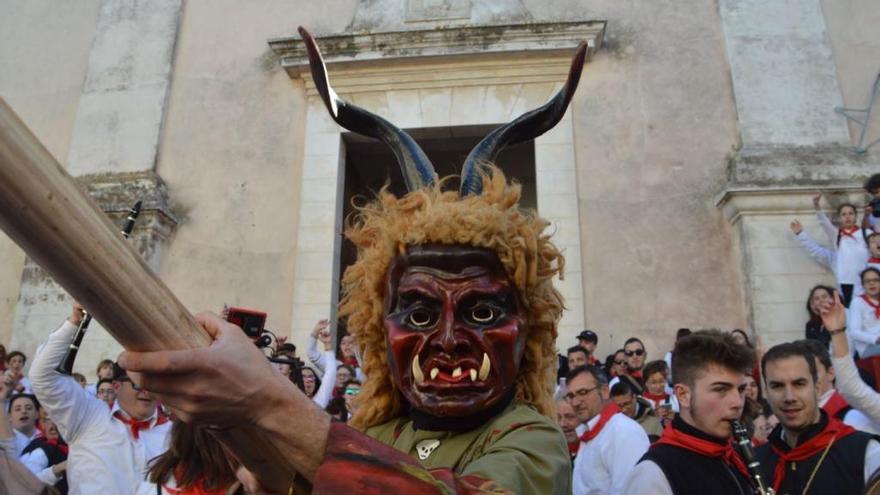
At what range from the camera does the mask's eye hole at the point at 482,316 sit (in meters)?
2.10

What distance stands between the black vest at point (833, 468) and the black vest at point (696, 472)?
0.32 metres

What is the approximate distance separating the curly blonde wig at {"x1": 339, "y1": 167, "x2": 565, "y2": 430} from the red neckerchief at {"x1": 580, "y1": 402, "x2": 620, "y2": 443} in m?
2.40

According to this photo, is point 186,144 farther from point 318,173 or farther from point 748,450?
point 748,450

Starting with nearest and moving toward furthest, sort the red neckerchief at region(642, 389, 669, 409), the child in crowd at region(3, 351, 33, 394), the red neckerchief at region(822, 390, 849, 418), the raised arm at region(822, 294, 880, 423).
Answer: the raised arm at region(822, 294, 880, 423) → the red neckerchief at region(822, 390, 849, 418) → the red neckerchief at region(642, 389, 669, 409) → the child in crowd at region(3, 351, 33, 394)

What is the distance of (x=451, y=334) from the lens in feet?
6.72

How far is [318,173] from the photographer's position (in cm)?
981

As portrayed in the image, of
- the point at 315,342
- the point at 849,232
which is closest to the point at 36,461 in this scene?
the point at 315,342

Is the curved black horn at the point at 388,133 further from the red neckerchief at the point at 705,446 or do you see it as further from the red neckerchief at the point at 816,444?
the red neckerchief at the point at 816,444

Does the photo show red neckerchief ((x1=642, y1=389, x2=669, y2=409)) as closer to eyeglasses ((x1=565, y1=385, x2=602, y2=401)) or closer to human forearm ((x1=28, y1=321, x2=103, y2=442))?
eyeglasses ((x1=565, y1=385, x2=602, y2=401))

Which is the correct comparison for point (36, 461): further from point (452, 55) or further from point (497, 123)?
point (452, 55)

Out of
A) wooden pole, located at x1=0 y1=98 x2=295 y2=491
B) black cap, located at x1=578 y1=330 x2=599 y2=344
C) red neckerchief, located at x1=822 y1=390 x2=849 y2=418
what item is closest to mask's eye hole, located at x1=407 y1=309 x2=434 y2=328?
wooden pole, located at x1=0 y1=98 x2=295 y2=491

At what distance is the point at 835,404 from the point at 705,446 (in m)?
1.90

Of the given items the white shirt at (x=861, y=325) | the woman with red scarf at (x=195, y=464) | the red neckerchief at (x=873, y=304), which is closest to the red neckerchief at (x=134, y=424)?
the woman with red scarf at (x=195, y=464)

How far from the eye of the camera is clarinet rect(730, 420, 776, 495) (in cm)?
304
